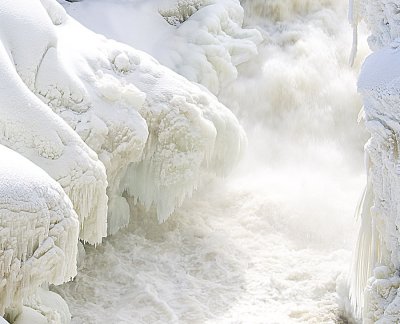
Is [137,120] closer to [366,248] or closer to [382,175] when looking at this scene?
[366,248]

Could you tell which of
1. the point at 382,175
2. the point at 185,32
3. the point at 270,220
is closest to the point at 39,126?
the point at 382,175

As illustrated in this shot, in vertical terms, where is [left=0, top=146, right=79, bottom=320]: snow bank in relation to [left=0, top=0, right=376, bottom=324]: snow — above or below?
above

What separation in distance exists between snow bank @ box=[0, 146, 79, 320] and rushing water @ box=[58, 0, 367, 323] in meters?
2.07

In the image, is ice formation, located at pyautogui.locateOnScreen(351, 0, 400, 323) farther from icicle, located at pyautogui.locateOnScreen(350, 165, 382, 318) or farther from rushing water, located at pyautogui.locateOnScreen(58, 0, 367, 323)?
rushing water, located at pyautogui.locateOnScreen(58, 0, 367, 323)

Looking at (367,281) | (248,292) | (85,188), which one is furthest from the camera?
(248,292)

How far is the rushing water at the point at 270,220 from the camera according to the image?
578 centimetres

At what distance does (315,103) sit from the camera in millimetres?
8867

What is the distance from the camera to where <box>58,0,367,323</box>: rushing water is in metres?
5.78

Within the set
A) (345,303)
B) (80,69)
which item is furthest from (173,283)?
(80,69)

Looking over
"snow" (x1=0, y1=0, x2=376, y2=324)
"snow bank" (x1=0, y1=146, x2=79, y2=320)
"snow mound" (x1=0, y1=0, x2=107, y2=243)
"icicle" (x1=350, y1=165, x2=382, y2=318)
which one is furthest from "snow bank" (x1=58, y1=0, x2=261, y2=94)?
"snow bank" (x1=0, y1=146, x2=79, y2=320)

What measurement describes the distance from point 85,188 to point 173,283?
1726 mm

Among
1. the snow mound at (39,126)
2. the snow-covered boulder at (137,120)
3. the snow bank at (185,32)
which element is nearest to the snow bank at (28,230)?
the snow mound at (39,126)

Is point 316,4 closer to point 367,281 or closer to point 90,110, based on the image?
point 90,110

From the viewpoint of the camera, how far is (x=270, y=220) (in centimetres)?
727
